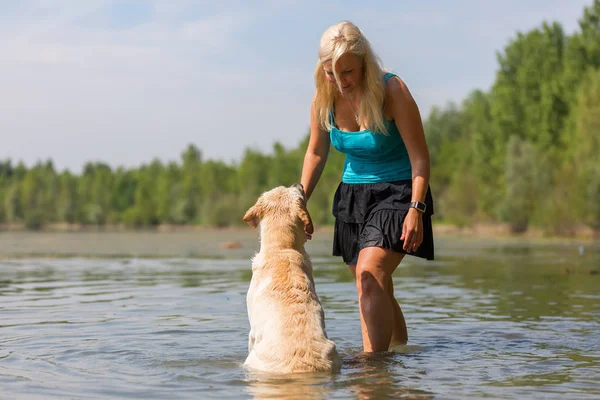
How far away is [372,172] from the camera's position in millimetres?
7344

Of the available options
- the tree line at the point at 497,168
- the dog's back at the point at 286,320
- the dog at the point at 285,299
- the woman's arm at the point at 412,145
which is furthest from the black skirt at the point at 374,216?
the tree line at the point at 497,168

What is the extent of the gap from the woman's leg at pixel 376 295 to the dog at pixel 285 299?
55 centimetres

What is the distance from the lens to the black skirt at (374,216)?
7.16 meters

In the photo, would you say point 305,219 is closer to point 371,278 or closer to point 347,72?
point 371,278

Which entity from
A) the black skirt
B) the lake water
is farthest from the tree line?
the black skirt

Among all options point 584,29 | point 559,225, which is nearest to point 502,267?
point 559,225

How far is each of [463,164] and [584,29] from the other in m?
31.0

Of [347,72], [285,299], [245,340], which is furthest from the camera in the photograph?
[245,340]

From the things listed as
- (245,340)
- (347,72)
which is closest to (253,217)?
(347,72)

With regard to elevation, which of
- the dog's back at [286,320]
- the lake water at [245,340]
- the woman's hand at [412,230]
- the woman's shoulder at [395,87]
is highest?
the woman's shoulder at [395,87]

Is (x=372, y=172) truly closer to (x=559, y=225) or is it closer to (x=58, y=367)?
(x=58, y=367)

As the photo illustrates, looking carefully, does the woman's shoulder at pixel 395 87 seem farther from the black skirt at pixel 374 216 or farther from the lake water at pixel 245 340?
the lake water at pixel 245 340

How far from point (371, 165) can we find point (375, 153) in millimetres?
147

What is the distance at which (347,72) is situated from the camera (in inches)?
269
